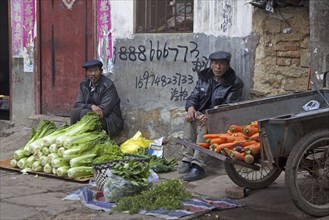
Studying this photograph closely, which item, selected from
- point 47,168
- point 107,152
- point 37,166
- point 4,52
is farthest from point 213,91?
point 4,52

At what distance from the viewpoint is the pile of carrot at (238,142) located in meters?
5.54

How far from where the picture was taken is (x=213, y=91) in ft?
25.3

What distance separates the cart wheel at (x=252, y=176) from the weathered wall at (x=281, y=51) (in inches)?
61.1

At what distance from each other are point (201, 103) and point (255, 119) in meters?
1.62

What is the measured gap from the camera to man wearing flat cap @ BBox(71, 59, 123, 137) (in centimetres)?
885

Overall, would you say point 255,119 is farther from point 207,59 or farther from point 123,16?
point 123,16

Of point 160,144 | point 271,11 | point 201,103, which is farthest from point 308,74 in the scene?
point 160,144

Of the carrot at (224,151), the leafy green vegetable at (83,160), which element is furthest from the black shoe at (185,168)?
the carrot at (224,151)

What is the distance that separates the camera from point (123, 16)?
30.3 ft

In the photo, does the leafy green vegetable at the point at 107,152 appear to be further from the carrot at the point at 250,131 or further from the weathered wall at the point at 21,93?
the weathered wall at the point at 21,93

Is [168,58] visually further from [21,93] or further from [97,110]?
[21,93]

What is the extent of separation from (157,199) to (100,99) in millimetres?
3214

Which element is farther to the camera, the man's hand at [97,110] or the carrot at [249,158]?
the man's hand at [97,110]

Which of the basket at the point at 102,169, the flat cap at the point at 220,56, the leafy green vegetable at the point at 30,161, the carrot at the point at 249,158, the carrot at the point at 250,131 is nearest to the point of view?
the carrot at the point at 249,158
